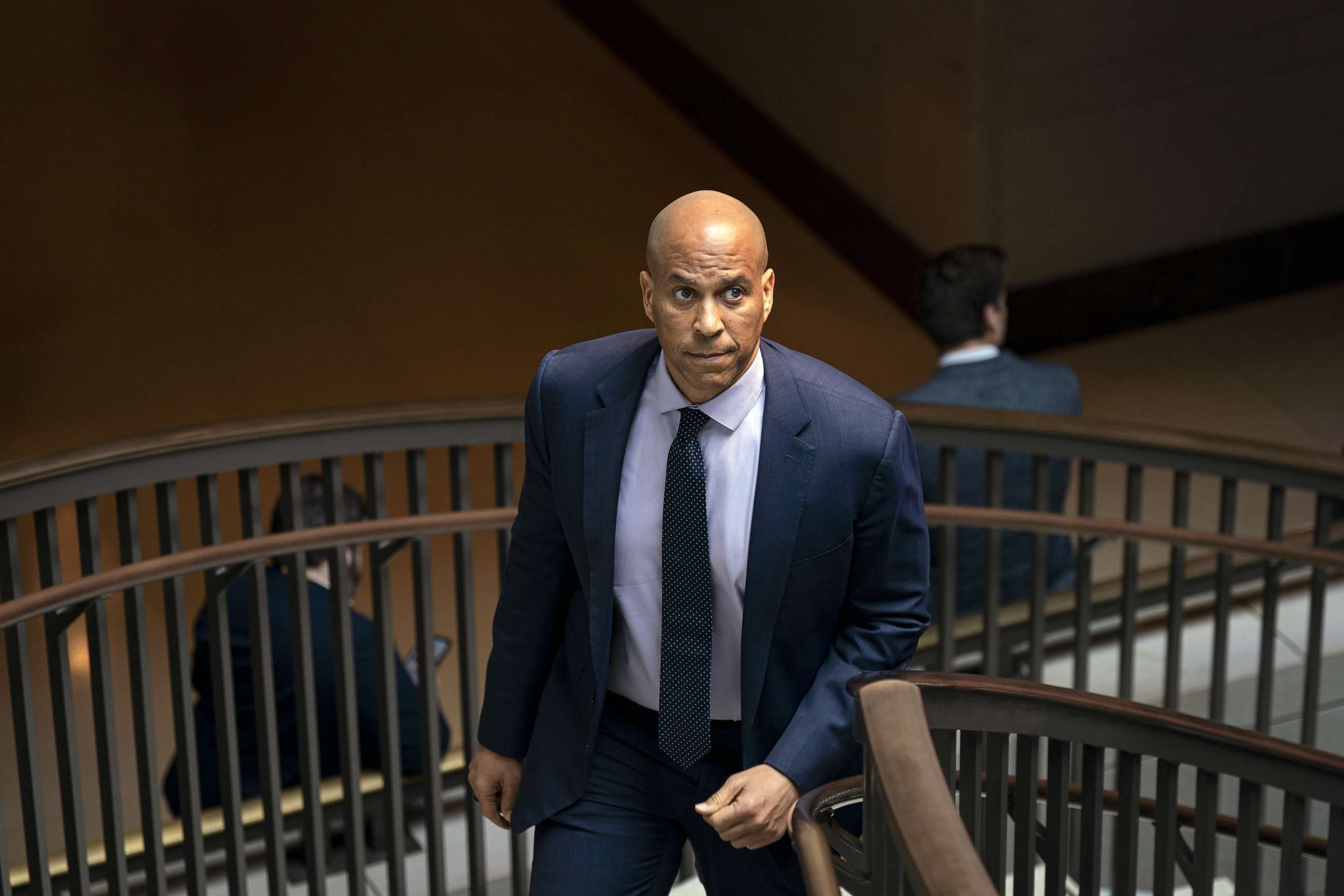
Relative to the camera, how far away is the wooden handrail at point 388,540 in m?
3.05

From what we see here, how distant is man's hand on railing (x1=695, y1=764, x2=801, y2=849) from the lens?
2.25 metres

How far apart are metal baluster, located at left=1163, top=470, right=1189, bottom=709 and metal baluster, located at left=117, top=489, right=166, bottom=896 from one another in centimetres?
238

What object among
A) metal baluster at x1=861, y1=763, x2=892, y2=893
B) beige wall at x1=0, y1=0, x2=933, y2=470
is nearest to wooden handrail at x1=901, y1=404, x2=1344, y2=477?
metal baluster at x1=861, y1=763, x2=892, y2=893

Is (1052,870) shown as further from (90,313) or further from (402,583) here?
(90,313)

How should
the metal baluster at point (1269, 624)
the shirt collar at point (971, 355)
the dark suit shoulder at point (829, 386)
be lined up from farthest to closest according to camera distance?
the shirt collar at point (971, 355), the metal baluster at point (1269, 624), the dark suit shoulder at point (829, 386)

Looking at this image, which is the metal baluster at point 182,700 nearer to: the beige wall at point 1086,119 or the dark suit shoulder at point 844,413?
the dark suit shoulder at point 844,413

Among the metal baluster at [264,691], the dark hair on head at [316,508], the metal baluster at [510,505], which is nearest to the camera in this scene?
the metal baluster at [264,691]

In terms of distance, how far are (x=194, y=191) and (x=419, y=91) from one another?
Answer: 1.80m

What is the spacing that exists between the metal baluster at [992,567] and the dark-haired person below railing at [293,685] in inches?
58.4

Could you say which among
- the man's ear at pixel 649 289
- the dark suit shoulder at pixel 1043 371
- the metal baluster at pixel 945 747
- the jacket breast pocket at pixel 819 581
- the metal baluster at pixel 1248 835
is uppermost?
the man's ear at pixel 649 289

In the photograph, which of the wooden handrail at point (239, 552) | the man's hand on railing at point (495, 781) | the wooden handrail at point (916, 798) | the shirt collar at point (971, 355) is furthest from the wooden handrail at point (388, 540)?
the wooden handrail at point (916, 798)

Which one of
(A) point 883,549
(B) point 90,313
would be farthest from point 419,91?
(A) point 883,549

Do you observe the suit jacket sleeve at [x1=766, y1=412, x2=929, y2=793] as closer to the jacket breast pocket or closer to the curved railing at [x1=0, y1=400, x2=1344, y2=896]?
the jacket breast pocket

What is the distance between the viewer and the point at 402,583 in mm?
6086
